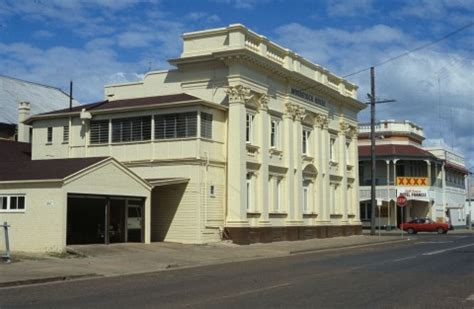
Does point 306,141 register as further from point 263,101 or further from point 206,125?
point 206,125

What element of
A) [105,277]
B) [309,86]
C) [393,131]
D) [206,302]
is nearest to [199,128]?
[309,86]

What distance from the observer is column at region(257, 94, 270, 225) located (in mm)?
36031

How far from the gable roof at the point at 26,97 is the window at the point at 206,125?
25.6 m

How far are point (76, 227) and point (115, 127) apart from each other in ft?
28.9

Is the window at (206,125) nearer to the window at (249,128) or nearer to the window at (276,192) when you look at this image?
the window at (249,128)

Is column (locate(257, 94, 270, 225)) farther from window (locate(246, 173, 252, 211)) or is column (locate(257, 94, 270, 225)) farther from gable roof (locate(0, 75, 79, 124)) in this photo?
gable roof (locate(0, 75, 79, 124))

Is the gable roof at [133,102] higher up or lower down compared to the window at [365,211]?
higher up

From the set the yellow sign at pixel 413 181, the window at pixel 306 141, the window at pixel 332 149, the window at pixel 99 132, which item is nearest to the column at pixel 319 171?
the window at pixel 306 141

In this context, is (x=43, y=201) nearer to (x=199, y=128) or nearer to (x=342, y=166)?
(x=199, y=128)

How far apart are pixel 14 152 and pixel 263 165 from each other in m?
14.8

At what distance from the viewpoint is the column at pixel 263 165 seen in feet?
118

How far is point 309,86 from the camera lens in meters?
41.8

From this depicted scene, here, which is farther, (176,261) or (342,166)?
(342,166)

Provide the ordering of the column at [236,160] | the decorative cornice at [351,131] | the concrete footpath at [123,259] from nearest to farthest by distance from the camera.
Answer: the concrete footpath at [123,259]
the column at [236,160]
the decorative cornice at [351,131]
